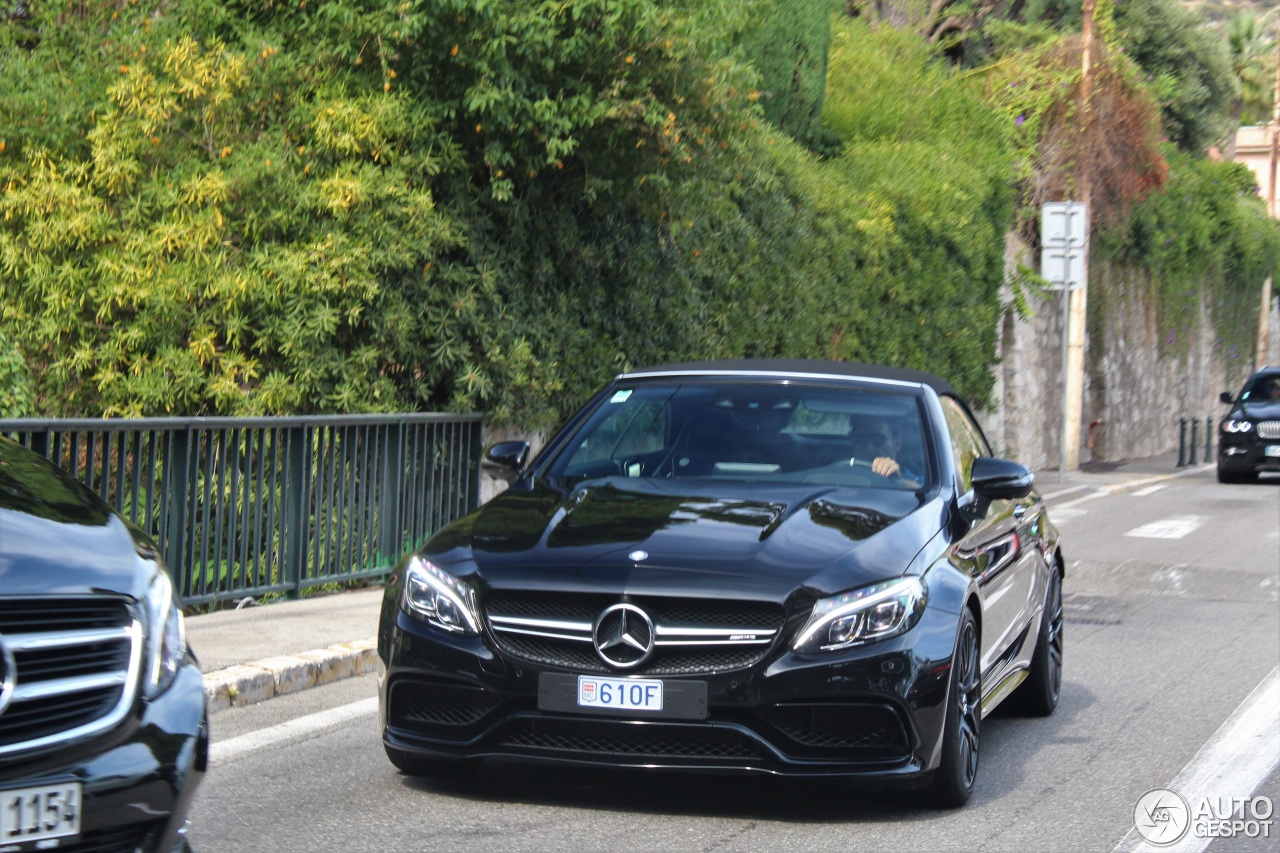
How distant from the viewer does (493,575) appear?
5.40 metres

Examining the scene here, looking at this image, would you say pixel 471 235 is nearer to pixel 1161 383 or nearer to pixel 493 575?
pixel 493 575

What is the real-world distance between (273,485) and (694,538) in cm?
508

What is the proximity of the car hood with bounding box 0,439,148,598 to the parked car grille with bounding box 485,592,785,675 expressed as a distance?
54.8 inches

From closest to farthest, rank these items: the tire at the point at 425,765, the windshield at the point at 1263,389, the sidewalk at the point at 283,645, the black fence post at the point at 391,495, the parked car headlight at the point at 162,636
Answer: the parked car headlight at the point at 162,636 → the tire at the point at 425,765 → the sidewalk at the point at 283,645 → the black fence post at the point at 391,495 → the windshield at the point at 1263,389

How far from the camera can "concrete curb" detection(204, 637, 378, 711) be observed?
7301 millimetres

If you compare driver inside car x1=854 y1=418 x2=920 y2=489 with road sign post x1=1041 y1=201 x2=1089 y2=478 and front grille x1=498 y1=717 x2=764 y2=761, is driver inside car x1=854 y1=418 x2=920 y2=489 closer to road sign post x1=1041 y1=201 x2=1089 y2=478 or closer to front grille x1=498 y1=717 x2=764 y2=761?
front grille x1=498 y1=717 x2=764 y2=761

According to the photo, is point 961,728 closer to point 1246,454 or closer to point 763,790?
point 763,790

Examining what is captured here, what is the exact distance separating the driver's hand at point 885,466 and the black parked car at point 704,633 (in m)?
0.14

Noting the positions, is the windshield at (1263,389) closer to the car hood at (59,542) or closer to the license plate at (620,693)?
the license plate at (620,693)

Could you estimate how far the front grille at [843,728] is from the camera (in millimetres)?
5199

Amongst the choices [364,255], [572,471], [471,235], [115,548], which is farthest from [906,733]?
[471,235]

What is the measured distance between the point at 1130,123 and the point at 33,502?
28.2m

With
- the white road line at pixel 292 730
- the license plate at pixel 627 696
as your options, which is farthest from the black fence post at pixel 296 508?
the license plate at pixel 627 696

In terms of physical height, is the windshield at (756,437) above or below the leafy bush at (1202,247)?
below
